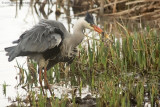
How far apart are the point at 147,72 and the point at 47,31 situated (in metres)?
1.78

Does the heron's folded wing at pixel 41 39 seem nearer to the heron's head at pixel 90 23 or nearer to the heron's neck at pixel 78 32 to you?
the heron's neck at pixel 78 32

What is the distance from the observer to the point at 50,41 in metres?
6.13

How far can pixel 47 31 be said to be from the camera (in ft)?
20.4

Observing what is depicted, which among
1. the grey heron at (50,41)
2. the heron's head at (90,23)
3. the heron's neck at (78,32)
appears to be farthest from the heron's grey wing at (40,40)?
the heron's head at (90,23)

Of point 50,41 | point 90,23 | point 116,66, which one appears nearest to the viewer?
point 50,41

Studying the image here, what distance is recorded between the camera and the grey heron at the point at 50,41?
20.3ft

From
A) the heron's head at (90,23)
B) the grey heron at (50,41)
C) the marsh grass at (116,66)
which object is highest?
the heron's head at (90,23)

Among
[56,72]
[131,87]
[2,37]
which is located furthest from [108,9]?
[131,87]

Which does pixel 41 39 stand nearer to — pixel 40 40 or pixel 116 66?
pixel 40 40

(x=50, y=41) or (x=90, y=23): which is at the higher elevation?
(x=90, y=23)

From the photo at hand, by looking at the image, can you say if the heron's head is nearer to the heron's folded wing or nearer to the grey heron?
the grey heron

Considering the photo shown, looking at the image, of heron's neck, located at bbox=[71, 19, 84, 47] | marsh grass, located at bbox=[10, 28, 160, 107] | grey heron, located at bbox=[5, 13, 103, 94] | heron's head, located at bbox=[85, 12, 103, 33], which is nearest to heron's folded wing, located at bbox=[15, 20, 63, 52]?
grey heron, located at bbox=[5, 13, 103, 94]

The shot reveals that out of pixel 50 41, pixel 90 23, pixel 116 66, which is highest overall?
pixel 90 23

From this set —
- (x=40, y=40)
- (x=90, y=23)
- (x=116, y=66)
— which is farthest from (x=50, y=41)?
(x=116, y=66)
